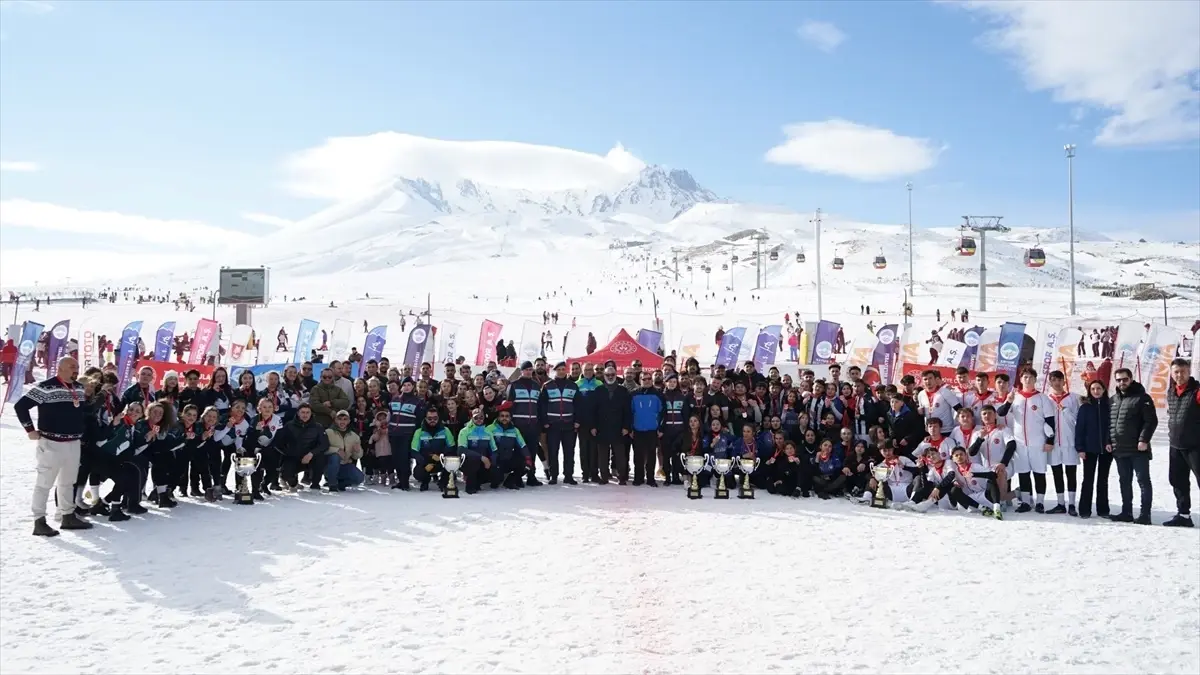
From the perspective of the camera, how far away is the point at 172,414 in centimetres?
874

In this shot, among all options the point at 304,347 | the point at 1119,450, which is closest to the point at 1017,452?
the point at 1119,450

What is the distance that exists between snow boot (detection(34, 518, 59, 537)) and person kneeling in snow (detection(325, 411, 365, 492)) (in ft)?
9.33

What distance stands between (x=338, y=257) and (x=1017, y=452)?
200 meters

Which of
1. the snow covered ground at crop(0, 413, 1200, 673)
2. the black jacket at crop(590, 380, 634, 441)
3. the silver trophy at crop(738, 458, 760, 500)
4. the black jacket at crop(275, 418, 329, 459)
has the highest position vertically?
the black jacket at crop(590, 380, 634, 441)

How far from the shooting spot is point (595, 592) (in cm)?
586

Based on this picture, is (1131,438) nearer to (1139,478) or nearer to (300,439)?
(1139,478)

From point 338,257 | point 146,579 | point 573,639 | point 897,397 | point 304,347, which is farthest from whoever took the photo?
point 338,257

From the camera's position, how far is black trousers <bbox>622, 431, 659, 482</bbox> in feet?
33.8

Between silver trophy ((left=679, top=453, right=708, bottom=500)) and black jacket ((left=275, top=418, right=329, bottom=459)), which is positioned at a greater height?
black jacket ((left=275, top=418, right=329, bottom=459))

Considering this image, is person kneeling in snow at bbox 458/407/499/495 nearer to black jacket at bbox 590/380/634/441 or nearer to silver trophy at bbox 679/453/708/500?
black jacket at bbox 590/380/634/441

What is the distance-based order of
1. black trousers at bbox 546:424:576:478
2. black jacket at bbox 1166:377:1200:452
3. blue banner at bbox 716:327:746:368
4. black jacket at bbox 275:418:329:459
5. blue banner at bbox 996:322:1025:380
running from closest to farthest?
1. black jacket at bbox 1166:377:1200:452
2. black jacket at bbox 275:418:329:459
3. black trousers at bbox 546:424:576:478
4. blue banner at bbox 996:322:1025:380
5. blue banner at bbox 716:327:746:368

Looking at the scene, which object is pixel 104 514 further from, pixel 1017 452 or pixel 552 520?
pixel 1017 452

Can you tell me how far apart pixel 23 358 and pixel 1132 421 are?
21.4 metres

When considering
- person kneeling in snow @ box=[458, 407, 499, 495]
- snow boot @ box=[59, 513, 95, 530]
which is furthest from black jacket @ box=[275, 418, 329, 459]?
snow boot @ box=[59, 513, 95, 530]
